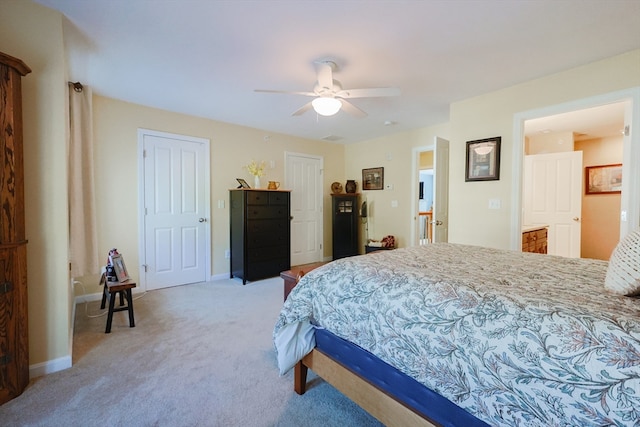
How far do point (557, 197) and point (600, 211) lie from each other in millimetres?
1146

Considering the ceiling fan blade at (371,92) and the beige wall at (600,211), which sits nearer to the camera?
the ceiling fan blade at (371,92)

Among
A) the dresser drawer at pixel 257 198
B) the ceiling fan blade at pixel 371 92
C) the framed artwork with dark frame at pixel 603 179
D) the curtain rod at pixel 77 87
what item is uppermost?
the curtain rod at pixel 77 87

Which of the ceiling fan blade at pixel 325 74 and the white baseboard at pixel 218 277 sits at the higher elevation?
the ceiling fan blade at pixel 325 74

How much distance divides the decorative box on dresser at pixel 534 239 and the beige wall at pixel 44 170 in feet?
14.2

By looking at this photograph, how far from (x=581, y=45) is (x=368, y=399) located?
2.91 metres

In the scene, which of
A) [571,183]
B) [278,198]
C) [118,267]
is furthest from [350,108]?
[571,183]

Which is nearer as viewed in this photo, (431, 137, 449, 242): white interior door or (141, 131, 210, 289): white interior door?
(431, 137, 449, 242): white interior door

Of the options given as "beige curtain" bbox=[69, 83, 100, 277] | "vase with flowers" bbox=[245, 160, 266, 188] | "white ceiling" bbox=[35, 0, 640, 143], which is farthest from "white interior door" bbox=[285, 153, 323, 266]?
"beige curtain" bbox=[69, 83, 100, 277]

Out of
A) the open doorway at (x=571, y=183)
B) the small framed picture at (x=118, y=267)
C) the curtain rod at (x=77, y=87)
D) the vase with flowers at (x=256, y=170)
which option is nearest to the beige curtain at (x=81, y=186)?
the curtain rod at (x=77, y=87)

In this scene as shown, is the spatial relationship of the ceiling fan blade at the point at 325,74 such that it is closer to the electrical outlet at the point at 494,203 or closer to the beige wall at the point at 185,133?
the beige wall at the point at 185,133

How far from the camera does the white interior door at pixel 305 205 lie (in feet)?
16.9

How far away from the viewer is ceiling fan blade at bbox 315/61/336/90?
2328 millimetres

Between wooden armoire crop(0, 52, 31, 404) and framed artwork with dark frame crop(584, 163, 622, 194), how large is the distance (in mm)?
7207

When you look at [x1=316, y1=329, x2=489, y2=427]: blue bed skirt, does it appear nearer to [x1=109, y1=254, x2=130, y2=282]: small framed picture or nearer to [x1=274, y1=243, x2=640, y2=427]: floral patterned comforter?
[x1=274, y1=243, x2=640, y2=427]: floral patterned comforter
